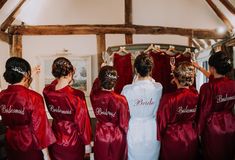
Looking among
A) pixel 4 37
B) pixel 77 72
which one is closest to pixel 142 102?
pixel 77 72

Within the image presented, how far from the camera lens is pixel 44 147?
286 centimetres

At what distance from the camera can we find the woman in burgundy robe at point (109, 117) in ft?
9.74

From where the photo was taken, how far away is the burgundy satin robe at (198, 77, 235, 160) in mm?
3127

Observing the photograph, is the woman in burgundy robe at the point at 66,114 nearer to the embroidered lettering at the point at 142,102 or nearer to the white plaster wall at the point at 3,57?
the embroidered lettering at the point at 142,102

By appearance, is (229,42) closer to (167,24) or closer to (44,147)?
(167,24)

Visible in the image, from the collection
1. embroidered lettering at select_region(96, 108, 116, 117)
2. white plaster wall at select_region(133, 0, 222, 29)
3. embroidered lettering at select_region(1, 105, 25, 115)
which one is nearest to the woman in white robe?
embroidered lettering at select_region(96, 108, 116, 117)

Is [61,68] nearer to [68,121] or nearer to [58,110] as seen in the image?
[58,110]

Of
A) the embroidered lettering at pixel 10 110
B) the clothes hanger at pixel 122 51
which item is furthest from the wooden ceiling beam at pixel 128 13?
the embroidered lettering at pixel 10 110

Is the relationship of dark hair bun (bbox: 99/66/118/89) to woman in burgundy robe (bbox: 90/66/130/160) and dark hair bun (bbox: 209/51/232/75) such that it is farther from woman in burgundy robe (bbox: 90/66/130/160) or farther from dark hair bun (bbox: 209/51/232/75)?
dark hair bun (bbox: 209/51/232/75)

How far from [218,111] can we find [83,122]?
4.31 feet

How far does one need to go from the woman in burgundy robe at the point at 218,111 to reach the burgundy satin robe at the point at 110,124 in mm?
777

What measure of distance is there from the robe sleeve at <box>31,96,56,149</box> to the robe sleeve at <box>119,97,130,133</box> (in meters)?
0.65

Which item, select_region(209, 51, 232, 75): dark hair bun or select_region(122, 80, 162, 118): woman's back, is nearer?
select_region(122, 80, 162, 118): woman's back

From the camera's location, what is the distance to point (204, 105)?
10.4 ft
